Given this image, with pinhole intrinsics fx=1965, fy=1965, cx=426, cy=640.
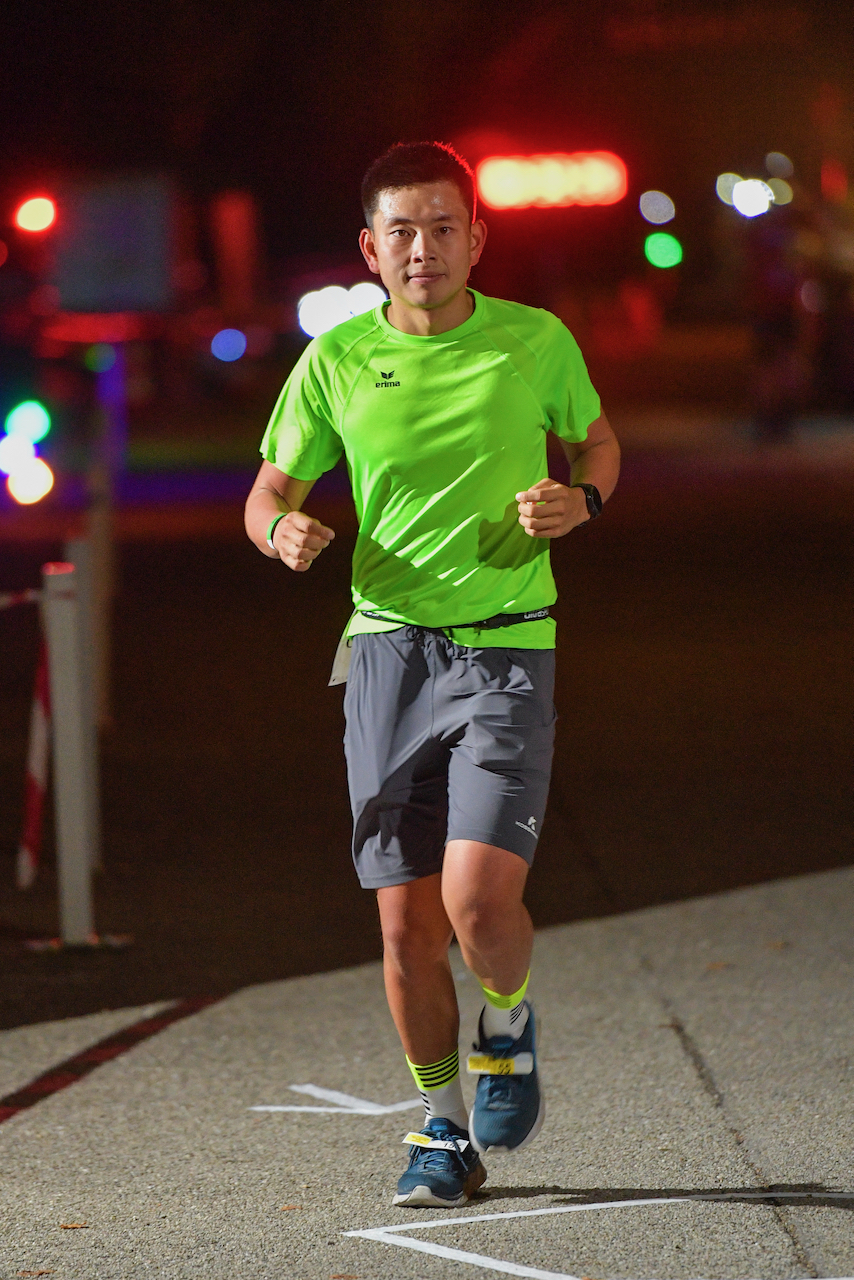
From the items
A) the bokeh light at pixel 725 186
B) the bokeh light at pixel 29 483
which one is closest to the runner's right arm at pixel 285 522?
the bokeh light at pixel 29 483

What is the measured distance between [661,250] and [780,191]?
27.7 ft

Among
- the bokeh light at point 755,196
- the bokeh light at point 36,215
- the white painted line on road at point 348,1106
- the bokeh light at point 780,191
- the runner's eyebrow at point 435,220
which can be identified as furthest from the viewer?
the bokeh light at point 755,196

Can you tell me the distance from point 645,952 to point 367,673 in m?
2.64

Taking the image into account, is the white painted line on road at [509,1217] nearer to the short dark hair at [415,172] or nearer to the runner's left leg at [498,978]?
the runner's left leg at [498,978]

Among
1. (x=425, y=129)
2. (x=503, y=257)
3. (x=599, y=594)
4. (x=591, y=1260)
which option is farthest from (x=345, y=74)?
(x=591, y=1260)

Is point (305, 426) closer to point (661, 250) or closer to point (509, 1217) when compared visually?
point (509, 1217)

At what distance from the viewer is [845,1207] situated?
4.05 meters

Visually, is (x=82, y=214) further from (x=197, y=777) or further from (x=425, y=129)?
(x=197, y=777)

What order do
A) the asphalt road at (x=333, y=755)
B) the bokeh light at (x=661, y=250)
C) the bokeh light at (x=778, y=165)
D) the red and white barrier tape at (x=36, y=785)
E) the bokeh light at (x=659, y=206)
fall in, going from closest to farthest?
the asphalt road at (x=333, y=755) < the red and white barrier tape at (x=36, y=785) < the bokeh light at (x=661, y=250) < the bokeh light at (x=778, y=165) < the bokeh light at (x=659, y=206)

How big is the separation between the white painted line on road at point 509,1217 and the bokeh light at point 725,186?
55602 mm

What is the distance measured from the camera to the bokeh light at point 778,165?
47.3 meters

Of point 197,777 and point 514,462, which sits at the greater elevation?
point 514,462

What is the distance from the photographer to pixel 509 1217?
13.4 feet

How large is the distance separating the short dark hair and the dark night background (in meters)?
2.95
